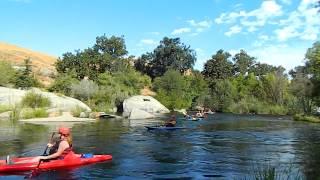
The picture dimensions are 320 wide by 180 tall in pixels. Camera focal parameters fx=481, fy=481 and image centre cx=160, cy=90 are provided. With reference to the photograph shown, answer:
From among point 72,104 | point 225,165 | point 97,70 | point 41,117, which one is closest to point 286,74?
point 97,70

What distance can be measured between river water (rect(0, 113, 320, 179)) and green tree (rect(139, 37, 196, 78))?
78717 millimetres

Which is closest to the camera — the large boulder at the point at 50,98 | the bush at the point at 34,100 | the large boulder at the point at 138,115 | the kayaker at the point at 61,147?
the kayaker at the point at 61,147

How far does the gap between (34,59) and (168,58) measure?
34.1 metres

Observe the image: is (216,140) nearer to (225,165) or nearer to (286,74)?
(225,165)

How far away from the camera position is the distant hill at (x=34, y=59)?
102 m

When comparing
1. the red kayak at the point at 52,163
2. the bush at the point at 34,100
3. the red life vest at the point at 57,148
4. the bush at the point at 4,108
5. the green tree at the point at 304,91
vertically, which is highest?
the green tree at the point at 304,91

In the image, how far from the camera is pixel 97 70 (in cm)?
9769

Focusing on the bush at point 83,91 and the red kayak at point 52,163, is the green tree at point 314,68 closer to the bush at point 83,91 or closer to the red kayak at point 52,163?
the bush at point 83,91

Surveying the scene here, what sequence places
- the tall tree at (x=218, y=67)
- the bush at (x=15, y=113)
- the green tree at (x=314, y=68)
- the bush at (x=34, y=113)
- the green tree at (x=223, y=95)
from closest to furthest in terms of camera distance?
the bush at (x=34, y=113), the bush at (x=15, y=113), the green tree at (x=314, y=68), the green tree at (x=223, y=95), the tall tree at (x=218, y=67)

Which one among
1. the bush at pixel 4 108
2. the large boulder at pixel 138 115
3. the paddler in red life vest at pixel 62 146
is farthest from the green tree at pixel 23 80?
the paddler in red life vest at pixel 62 146

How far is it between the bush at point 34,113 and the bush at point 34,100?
214 cm

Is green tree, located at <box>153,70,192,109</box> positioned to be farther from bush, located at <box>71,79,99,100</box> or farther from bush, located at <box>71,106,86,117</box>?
bush, located at <box>71,106,86,117</box>

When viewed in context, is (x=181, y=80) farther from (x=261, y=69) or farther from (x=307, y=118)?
(x=307, y=118)

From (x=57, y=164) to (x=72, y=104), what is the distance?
1600 inches
